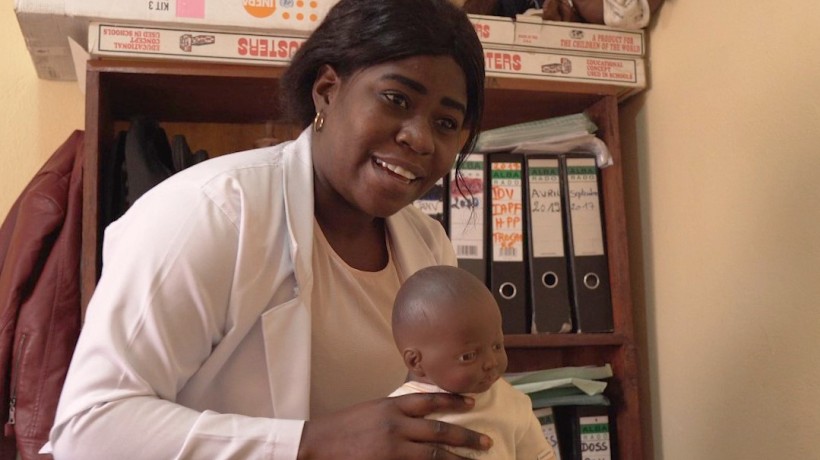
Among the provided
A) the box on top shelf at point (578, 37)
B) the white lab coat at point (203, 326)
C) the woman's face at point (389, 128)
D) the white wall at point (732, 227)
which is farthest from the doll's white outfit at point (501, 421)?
the box on top shelf at point (578, 37)

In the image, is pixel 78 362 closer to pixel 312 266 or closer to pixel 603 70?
pixel 312 266

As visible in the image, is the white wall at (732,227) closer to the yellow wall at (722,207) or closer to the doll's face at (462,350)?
the yellow wall at (722,207)

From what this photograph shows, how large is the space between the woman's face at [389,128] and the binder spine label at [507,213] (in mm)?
596

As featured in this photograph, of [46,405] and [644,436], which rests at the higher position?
[46,405]

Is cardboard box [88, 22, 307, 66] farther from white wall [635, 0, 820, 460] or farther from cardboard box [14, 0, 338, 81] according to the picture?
white wall [635, 0, 820, 460]

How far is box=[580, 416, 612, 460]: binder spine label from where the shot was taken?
1.52 meters

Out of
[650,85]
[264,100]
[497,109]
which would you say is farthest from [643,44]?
[264,100]

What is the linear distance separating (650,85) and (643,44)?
0.31 ft

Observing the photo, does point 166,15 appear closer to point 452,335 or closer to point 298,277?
point 298,277

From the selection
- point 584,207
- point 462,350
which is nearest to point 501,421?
point 462,350

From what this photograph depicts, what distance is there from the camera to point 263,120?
5.73 feet

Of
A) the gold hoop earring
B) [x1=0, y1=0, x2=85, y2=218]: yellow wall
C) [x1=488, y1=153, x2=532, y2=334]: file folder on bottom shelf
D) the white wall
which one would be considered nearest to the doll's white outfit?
the gold hoop earring

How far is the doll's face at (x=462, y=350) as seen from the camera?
0.76 m

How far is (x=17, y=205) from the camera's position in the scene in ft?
4.85
